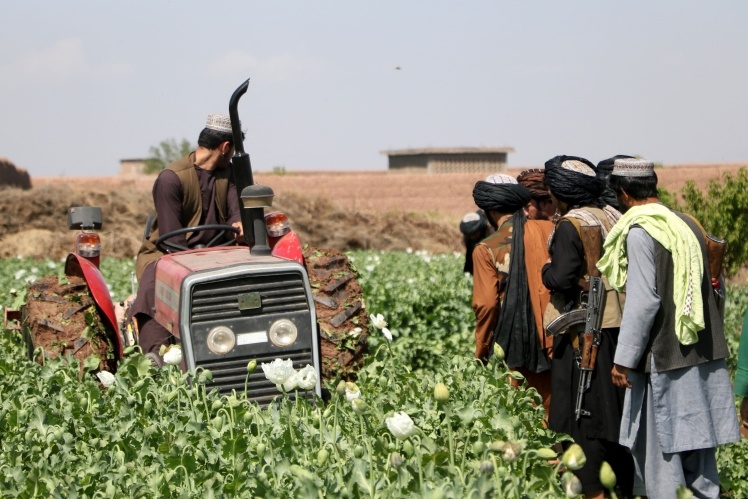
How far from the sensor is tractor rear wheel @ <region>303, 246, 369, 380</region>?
6582 millimetres

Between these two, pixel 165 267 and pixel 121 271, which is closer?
pixel 165 267

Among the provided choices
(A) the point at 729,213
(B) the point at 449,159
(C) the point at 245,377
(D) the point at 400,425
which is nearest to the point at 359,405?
(D) the point at 400,425

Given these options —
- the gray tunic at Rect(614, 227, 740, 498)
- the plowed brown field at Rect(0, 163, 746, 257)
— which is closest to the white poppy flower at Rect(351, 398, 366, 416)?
the gray tunic at Rect(614, 227, 740, 498)

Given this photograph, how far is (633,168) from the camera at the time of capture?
503 centimetres

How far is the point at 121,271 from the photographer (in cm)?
1762

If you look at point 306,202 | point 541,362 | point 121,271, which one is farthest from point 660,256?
point 306,202

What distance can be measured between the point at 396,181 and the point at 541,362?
3325 cm

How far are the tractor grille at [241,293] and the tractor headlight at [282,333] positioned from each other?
73mm

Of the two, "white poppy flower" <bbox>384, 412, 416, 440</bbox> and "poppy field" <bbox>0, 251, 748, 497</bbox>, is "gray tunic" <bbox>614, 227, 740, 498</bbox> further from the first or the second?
"white poppy flower" <bbox>384, 412, 416, 440</bbox>

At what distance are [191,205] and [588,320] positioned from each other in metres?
2.78

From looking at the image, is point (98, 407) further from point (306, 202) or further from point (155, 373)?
point (306, 202)

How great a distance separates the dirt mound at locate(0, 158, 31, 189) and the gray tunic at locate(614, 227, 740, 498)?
33651 millimetres

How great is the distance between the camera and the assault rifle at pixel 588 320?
540 centimetres

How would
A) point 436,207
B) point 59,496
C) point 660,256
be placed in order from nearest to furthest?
1. point 59,496
2. point 660,256
3. point 436,207
